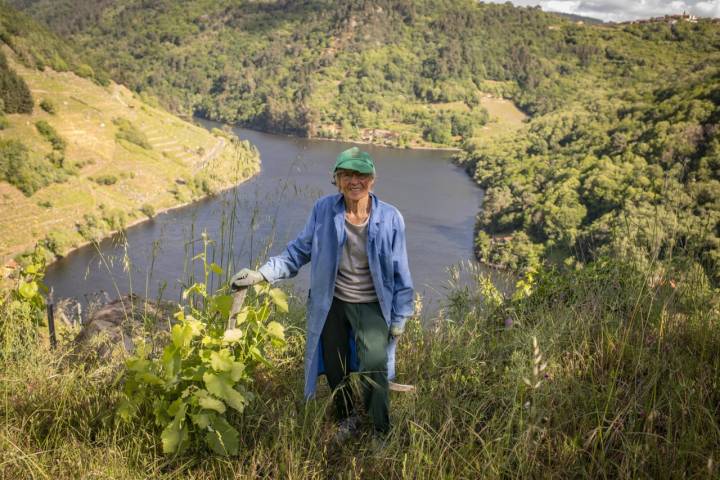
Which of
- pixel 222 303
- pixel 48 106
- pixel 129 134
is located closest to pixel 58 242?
pixel 48 106

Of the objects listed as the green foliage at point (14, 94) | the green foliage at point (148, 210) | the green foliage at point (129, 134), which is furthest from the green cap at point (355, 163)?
the green foliage at point (129, 134)

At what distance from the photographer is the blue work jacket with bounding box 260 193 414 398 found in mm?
2266

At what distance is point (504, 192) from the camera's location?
4959cm

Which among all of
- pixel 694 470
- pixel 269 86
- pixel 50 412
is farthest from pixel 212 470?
pixel 269 86

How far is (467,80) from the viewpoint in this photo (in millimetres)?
121938

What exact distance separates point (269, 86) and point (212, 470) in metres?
124

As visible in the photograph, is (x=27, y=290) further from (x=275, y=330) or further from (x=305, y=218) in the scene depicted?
(x=305, y=218)

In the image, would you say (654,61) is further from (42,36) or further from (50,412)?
(50,412)

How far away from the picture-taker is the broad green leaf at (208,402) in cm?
179

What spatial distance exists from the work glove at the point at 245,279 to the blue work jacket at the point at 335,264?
8cm

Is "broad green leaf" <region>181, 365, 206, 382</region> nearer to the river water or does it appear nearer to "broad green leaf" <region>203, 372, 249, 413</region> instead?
"broad green leaf" <region>203, 372, 249, 413</region>

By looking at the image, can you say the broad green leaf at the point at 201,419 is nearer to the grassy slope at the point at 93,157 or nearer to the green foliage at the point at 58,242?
the grassy slope at the point at 93,157

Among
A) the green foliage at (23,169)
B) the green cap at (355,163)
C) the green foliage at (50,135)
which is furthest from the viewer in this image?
the green foliage at (50,135)

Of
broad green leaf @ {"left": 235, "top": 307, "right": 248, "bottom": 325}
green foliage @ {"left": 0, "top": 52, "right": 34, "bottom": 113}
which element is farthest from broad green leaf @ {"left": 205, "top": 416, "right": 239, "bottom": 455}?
green foliage @ {"left": 0, "top": 52, "right": 34, "bottom": 113}
